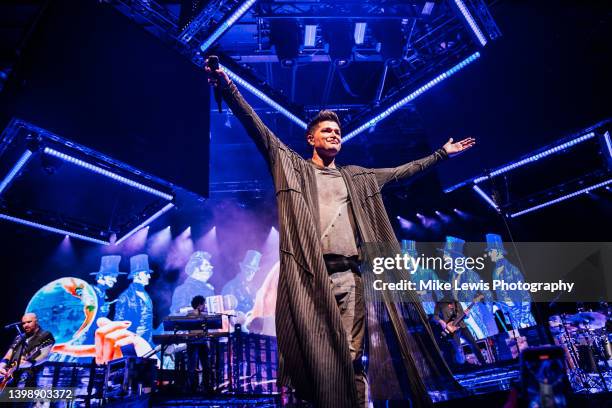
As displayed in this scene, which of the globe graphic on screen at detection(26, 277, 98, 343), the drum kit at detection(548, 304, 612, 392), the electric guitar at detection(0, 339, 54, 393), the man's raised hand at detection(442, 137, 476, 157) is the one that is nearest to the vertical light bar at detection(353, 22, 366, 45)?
the man's raised hand at detection(442, 137, 476, 157)

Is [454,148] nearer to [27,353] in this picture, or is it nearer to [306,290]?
[306,290]

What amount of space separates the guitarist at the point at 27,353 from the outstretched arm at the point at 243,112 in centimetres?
597

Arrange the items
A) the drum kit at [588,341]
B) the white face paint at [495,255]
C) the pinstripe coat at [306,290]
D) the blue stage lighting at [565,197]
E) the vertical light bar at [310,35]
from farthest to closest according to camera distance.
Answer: the white face paint at [495,255]
the blue stage lighting at [565,197]
the vertical light bar at [310,35]
the drum kit at [588,341]
the pinstripe coat at [306,290]

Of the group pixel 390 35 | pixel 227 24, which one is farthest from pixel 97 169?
pixel 390 35

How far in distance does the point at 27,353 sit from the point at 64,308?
11.3 feet

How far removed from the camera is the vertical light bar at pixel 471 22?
536cm

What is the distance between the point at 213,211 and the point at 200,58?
6.18 metres

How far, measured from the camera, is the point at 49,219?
7.90 metres

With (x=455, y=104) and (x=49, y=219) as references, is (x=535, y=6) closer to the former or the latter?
(x=455, y=104)

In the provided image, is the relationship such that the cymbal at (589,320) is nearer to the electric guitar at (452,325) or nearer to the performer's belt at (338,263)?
the electric guitar at (452,325)

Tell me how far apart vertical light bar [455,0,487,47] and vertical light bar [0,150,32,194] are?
6805 millimetres

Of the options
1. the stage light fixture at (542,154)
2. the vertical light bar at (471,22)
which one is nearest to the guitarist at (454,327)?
the stage light fixture at (542,154)

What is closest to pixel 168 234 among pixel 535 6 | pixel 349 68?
pixel 349 68

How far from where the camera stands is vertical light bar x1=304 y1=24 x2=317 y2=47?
634 centimetres
